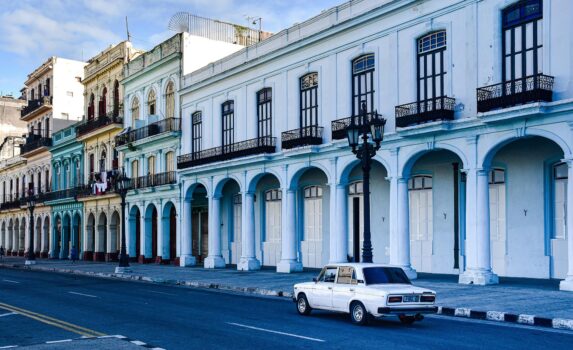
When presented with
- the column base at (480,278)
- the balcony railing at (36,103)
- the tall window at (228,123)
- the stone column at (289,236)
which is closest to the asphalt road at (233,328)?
the column base at (480,278)

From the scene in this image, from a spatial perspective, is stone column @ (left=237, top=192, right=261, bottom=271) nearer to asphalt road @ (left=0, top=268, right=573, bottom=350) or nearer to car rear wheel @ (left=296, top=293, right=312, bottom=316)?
asphalt road @ (left=0, top=268, right=573, bottom=350)

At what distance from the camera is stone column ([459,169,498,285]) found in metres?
22.1

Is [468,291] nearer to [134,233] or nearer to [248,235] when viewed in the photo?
[248,235]

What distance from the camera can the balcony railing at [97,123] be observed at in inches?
1892

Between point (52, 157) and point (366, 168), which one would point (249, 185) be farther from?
point (52, 157)

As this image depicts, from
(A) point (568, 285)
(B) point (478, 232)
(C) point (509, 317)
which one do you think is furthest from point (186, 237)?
(C) point (509, 317)

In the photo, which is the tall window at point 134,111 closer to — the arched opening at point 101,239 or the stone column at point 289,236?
the arched opening at point 101,239

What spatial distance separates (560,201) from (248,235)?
15.2m

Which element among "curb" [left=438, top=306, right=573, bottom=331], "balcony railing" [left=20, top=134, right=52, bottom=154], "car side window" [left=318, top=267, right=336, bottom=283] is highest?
"balcony railing" [left=20, top=134, right=52, bottom=154]

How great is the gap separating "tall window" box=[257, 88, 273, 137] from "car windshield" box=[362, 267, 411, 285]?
18.4 m

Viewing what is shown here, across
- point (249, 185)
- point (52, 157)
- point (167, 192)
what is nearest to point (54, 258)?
point (52, 157)

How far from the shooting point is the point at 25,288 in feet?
80.9

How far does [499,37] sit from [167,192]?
23978 mm

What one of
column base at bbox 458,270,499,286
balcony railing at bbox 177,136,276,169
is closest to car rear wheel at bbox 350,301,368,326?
column base at bbox 458,270,499,286
